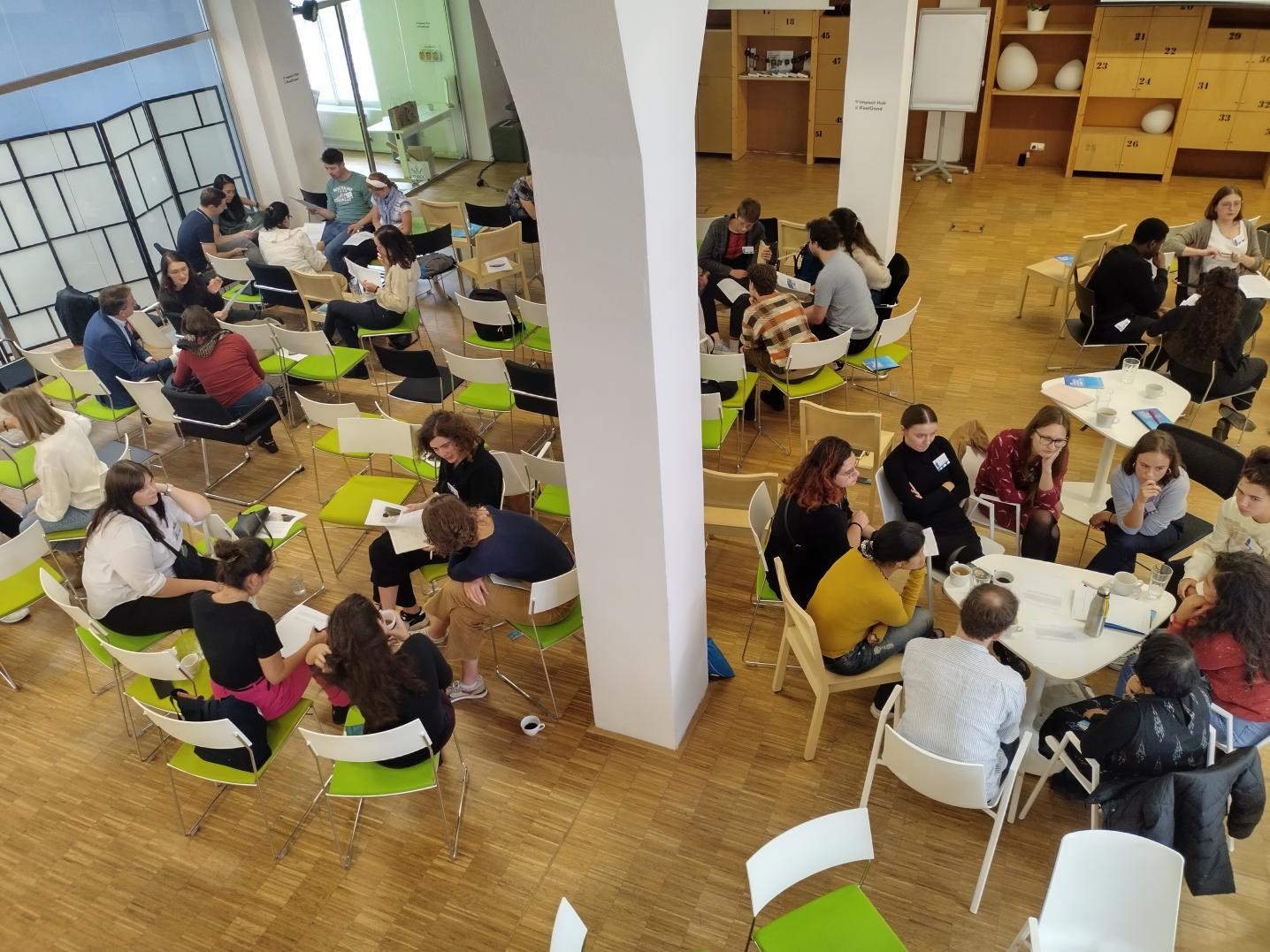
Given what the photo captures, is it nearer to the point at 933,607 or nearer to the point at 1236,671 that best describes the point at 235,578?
the point at 933,607

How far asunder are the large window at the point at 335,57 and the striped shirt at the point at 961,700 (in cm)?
1008

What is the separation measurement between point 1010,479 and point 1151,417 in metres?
1.03

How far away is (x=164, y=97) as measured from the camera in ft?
30.1

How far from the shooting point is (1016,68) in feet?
35.2

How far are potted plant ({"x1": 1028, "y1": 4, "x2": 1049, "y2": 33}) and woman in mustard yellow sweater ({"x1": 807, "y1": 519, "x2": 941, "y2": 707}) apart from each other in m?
9.14

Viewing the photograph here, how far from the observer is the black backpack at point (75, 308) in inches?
294

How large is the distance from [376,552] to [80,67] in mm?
6457

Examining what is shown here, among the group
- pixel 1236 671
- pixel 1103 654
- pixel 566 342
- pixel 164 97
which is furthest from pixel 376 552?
pixel 164 97

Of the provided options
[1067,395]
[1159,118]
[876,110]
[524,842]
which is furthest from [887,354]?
[1159,118]

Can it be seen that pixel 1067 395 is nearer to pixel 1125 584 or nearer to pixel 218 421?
pixel 1125 584

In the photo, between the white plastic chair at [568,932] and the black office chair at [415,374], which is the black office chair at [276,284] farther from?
the white plastic chair at [568,932]

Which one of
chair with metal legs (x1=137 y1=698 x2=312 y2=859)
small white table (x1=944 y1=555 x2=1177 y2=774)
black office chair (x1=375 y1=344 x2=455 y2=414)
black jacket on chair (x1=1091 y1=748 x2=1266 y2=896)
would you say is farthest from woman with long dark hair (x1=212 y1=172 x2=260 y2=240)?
black jacket on chair (x1=1091 y1=748 x2=1266 y2=896)

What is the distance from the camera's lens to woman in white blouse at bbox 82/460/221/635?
14.6 ft

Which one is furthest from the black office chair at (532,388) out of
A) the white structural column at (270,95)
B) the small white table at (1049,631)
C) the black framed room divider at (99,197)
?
the white structural column at (270,95)
